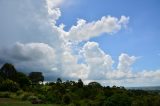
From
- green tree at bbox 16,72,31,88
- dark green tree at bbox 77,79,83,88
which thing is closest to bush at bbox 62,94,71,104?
dark green tree at bbox 77,79,83,88

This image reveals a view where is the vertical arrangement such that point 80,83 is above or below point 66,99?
above

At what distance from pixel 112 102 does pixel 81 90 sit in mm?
19061

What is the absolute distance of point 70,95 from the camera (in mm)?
56094

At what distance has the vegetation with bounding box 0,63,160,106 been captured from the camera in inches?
1809

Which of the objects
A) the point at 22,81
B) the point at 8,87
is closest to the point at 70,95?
the point at 8,87

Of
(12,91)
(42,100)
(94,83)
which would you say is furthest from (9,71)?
(42,100)

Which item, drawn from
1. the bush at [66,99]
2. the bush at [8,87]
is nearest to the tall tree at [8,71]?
the bush at [8,87]

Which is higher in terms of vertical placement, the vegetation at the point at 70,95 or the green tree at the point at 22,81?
the green tree at the point at 22,81

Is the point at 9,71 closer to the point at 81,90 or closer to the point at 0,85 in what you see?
the point at 0,85

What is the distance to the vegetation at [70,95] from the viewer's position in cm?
4594

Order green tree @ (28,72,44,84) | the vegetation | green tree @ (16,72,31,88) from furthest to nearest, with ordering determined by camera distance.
A: green tree @ (28,72,44,84) → green tree @ (16,72,31,88) → the vegetation

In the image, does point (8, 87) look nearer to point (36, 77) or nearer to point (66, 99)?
point (66, 99)

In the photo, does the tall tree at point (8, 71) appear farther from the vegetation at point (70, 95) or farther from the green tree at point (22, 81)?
the green tree at point (22, 81)

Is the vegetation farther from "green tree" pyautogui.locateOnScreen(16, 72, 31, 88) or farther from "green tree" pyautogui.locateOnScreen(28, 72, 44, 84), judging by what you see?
"green tree" pyautogui.locateOnScreen(28, 72, 44, 84)
